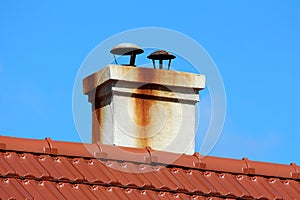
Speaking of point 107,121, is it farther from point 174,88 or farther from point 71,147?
point 71,147

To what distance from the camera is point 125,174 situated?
1420cm

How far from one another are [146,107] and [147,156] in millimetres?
1888

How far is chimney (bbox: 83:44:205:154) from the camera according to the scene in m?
16.0

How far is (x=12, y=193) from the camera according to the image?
13.1m

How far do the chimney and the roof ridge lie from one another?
129 cm

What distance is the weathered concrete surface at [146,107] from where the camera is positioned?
631 inches

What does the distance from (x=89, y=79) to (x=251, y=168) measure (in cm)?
299

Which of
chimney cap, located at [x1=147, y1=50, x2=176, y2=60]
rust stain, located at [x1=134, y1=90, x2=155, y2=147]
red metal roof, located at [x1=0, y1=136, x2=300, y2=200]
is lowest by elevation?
red metal roof, located at [x1=0, y1=136, x2=300, y2=200]

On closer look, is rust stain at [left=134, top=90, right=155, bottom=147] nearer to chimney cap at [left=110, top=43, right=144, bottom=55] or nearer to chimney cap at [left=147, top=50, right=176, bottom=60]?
chimney cap at [left=110, top=43, right=144, bottom=55]

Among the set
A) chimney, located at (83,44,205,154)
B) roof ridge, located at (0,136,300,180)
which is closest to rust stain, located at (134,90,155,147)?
chimney, located at (83,44,205,154)

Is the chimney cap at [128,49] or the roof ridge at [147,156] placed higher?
the chimney cap at [128,49]

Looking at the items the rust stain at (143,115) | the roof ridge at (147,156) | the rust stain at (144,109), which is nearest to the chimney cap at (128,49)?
the rust stain at (144,109)

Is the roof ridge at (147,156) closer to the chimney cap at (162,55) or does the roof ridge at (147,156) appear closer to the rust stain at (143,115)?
the rust stain at (143,115)

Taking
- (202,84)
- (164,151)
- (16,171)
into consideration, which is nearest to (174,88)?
(202,84)
